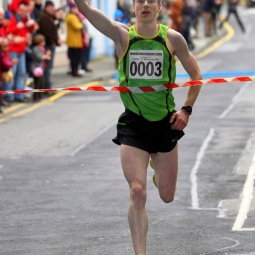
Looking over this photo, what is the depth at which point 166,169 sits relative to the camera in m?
6.50

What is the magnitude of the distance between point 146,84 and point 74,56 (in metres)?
17.6

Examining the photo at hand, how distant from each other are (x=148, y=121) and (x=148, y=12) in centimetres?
75

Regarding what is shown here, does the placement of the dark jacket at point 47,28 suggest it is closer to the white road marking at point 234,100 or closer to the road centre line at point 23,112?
the road centre line at point 23,112

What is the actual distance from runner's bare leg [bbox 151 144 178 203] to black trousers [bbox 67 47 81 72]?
17.6m

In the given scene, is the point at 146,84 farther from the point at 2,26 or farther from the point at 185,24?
the point at 185,24

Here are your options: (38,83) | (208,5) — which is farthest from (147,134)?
(208,5)

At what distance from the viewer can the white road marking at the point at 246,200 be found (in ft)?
25.4

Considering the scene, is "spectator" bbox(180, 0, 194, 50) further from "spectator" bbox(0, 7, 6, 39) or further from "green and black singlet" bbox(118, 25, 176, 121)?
"green and black singlet" bbox(118, 25, 176, 121)

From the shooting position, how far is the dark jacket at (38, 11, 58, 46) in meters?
20.3

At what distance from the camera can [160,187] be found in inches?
258

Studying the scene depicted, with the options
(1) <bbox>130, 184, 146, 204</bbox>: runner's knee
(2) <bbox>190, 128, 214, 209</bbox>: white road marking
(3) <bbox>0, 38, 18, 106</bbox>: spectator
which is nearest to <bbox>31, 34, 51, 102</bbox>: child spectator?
(3) <bbox>0, 38, 18, 106</bbox>: spectator

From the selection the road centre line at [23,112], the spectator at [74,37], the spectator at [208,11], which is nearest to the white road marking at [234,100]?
the road centre line at [23,112]

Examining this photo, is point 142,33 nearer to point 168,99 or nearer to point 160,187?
point 168,99

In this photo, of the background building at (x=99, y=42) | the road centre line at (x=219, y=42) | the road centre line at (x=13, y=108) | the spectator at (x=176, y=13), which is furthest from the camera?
the spectator at (x=176, y=13)
